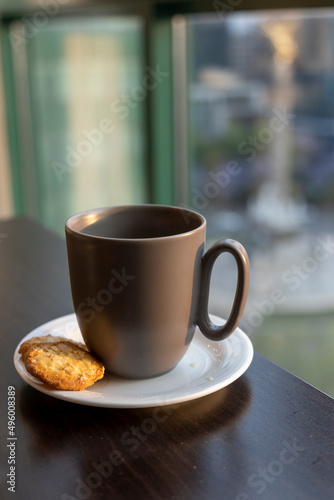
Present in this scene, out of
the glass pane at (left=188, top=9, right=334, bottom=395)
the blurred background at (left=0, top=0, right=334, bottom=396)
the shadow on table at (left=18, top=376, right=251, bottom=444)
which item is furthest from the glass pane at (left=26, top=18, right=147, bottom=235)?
the shadow on table at (left=18, top=376, right=251, bottom=444)

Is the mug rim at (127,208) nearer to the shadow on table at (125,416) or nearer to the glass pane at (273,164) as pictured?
the shadow on table at (125,416)

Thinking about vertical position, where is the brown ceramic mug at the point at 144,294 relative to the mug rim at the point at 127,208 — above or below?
below

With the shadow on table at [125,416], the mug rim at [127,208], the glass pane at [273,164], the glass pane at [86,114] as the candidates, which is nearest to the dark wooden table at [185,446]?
the shadow on table at [125,416]

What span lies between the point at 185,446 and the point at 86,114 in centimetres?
207

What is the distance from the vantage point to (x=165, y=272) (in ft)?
1.61

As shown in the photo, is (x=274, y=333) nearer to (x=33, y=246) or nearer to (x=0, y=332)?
(x=33, y=246)

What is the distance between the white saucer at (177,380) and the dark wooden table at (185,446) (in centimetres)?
1

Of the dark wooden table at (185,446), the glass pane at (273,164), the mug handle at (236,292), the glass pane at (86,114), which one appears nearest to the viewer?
the dark wooden table at (185,446)

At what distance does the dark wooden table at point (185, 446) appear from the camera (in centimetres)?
40

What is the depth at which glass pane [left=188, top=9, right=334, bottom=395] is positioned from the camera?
65.8 inches

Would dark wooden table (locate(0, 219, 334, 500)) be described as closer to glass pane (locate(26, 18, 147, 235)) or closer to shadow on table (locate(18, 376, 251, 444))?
shadow on table (locate(18, 376, 251, 444))

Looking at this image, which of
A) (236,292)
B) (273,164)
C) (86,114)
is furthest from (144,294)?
(86,114)

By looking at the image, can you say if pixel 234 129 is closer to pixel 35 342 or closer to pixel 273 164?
pixel 273 164

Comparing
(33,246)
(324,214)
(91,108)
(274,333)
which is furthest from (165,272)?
(91,108)
